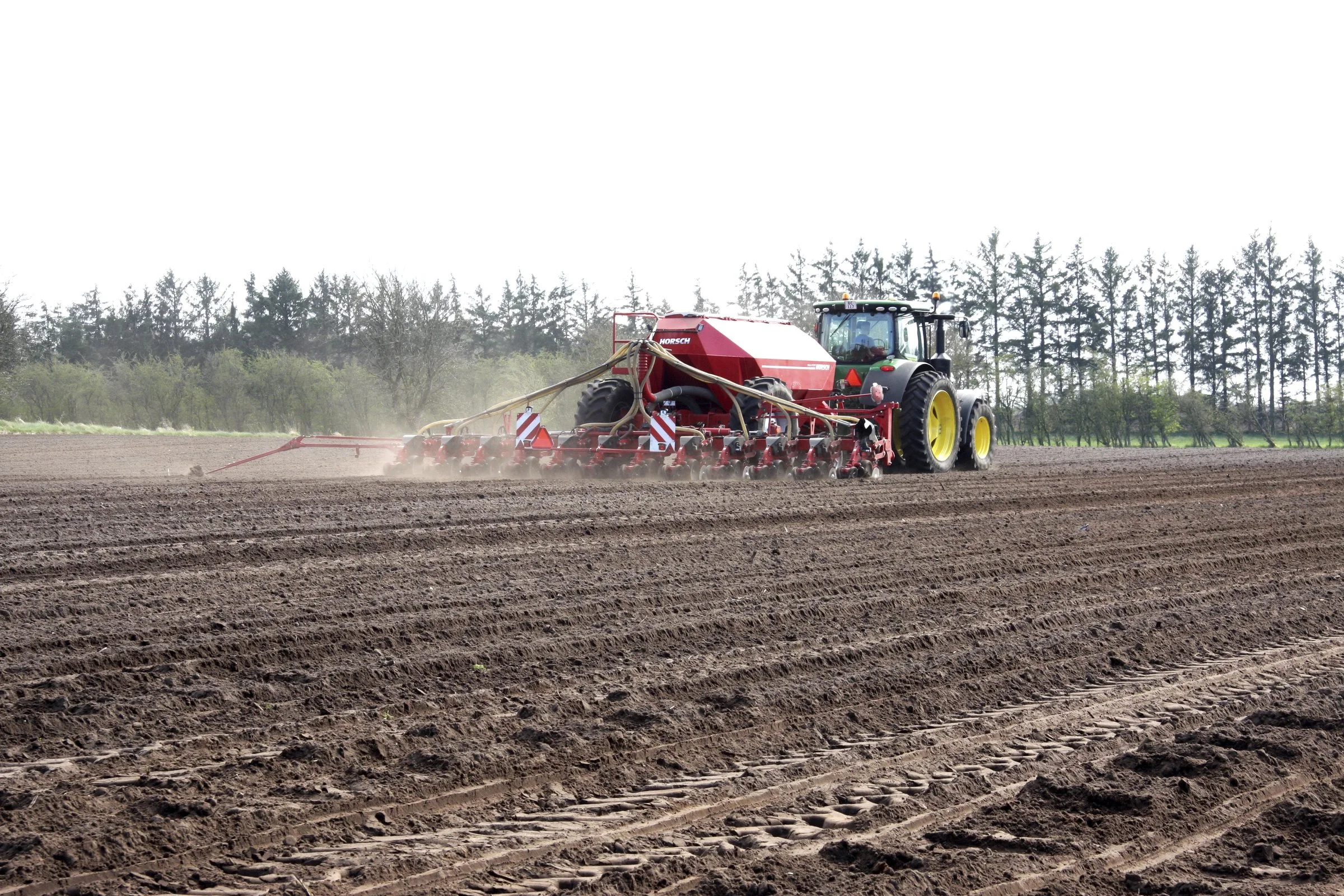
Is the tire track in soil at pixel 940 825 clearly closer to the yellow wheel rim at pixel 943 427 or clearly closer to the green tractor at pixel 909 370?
the green tractor at pixel 909 370

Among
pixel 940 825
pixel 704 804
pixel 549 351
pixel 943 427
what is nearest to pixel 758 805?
pixel 704 804

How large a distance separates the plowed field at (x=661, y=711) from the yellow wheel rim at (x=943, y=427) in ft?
25.6

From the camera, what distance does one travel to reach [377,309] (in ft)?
131

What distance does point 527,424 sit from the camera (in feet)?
51.1

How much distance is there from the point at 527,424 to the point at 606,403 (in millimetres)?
1131

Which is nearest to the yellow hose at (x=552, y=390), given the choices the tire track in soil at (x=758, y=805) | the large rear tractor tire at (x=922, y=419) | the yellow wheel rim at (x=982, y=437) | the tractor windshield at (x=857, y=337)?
the tractor windshield at (x=857, y=337)

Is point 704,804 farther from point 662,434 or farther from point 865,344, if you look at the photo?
point 865,344

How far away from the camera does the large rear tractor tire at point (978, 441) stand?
18219 millimetres

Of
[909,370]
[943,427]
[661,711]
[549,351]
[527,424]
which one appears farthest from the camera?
[549,351]

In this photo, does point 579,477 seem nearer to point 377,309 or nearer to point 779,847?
point 779,847

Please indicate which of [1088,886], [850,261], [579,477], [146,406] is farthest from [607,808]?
[850,261]

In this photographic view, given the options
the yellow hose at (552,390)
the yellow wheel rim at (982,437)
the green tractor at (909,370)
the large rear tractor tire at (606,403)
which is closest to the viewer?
the yellow hose at (552,390)

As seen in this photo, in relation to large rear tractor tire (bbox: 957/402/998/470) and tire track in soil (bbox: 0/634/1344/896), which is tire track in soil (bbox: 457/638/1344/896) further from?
large rear tractor tire (bbox: 957/402/998/470)

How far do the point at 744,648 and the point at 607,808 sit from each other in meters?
2.15
